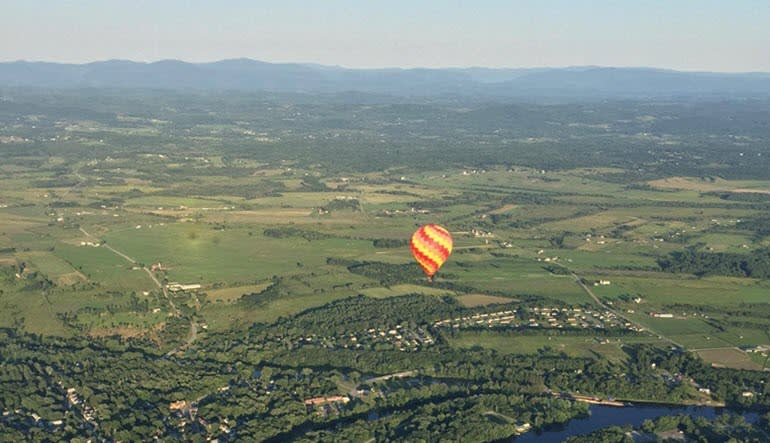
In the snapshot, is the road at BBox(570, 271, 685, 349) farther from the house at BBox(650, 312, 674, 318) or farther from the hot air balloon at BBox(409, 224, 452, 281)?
the hot air balloon at BBox(409, 224, 452, 281)

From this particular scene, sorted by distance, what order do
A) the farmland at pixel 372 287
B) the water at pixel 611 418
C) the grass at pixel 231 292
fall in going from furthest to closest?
the grass at pixel 231 292 → the farmland at pixel 372 287 → the water at pixel 611 418

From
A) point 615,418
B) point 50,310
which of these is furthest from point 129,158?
point 615,418

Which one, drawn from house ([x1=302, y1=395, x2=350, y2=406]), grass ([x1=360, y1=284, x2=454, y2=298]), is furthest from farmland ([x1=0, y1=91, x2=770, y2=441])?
grass ([x1=360, y1=284, x2=454, y2=298])

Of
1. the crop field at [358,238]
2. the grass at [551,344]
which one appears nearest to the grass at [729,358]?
the crop field at [358,238]

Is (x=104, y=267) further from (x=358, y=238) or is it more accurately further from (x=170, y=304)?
(x=358, y=238)

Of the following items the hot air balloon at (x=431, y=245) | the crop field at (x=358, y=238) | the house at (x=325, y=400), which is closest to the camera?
the house at (x=325, y=400)

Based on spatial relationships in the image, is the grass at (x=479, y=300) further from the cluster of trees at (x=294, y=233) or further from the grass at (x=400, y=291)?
the cluster of trees at (x=294, y=233)

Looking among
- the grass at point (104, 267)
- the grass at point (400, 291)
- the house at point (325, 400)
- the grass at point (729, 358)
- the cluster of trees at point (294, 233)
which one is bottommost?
the house at point (325, 400)
